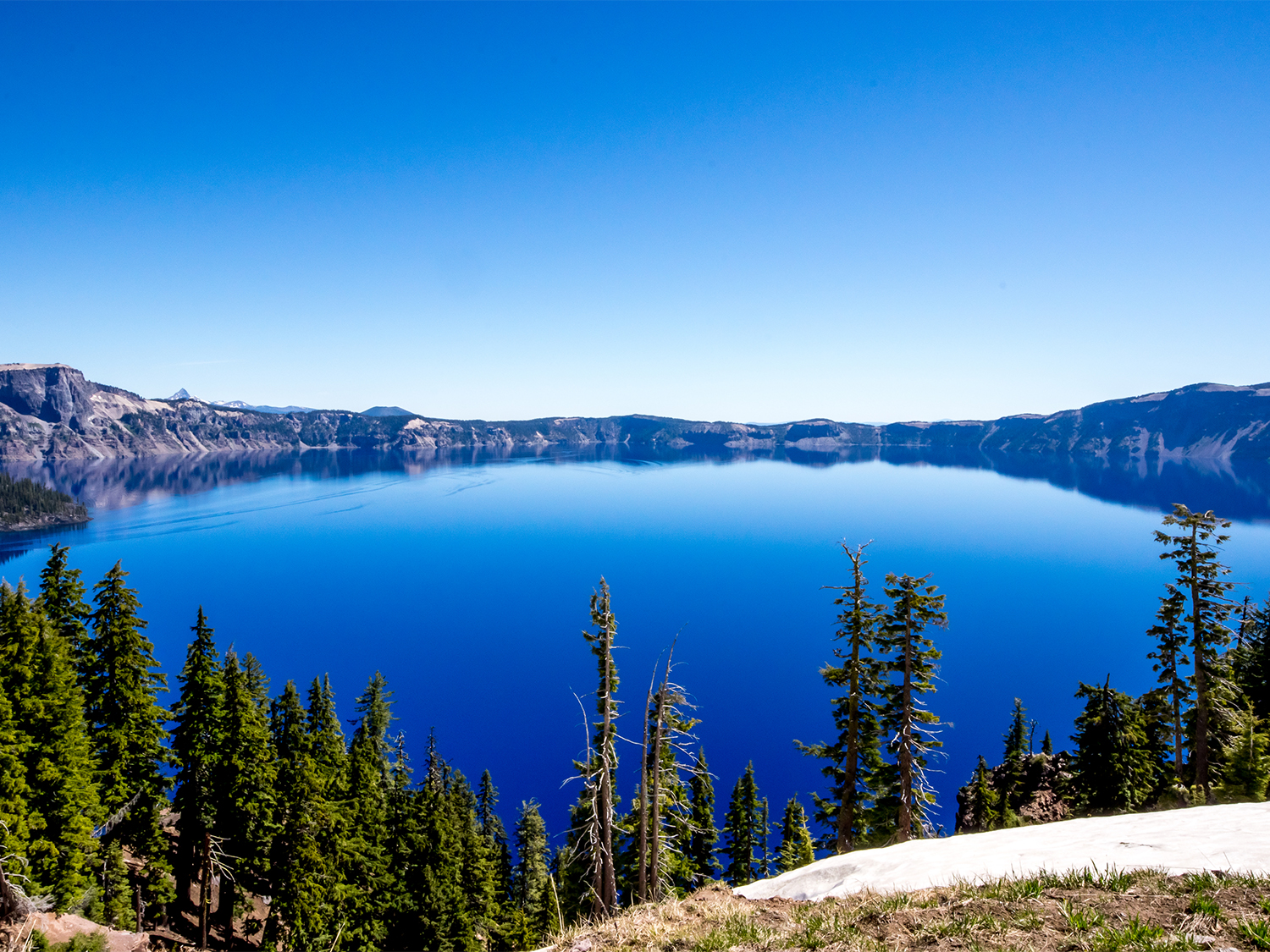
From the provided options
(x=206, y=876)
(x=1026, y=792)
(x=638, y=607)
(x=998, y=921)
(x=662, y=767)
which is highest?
(x=998, y=921)

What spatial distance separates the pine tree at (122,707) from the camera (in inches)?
864

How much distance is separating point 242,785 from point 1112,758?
35184mm

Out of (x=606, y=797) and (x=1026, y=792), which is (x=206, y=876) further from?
(x=1026, y=792)

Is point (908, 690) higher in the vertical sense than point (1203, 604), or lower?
lower

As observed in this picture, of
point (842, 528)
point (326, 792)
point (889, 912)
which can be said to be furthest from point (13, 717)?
point (842, 528)

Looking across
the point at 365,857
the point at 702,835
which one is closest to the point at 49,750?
the point at 365,857

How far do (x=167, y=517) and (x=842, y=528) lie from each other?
574 ft

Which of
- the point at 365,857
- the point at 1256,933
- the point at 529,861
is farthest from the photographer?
the point at 529,861

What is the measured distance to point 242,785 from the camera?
2350 centimetres

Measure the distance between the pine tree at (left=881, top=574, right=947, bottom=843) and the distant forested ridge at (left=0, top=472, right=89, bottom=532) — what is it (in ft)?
655

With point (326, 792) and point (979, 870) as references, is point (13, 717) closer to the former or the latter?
point (326, 792)

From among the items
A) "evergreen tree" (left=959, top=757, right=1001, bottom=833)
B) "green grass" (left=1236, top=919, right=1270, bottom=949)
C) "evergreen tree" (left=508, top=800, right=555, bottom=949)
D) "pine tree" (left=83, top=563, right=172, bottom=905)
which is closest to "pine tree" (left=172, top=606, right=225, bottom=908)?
"pine tree" (left=83, top=563, right=172, bottom=905)

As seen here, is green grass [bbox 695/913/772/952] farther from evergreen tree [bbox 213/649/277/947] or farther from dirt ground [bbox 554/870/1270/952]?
evergreen tree [bbox 213/649/277/947]

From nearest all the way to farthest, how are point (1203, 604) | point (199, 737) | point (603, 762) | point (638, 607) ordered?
1. point (603, 762)
2. point (1203, 604)
3. point (199, 737)
4. point (638, 607)
